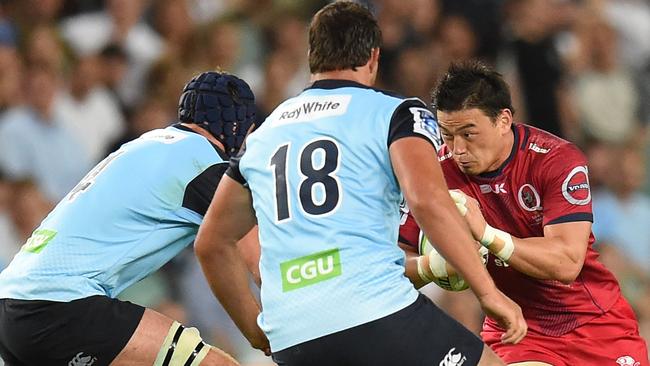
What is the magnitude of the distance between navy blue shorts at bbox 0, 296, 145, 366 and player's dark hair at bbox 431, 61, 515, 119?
159cm

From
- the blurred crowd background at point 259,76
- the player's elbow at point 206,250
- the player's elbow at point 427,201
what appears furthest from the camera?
the blurred crowd background at point 259,76

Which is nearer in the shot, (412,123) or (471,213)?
(412,123)

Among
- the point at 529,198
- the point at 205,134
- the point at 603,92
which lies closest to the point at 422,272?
the point at 529,198

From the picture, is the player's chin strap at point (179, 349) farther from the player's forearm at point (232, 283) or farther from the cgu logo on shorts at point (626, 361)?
the cgu logo on shorts at point (626, 361)

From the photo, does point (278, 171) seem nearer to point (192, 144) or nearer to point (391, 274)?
point (391, 274)

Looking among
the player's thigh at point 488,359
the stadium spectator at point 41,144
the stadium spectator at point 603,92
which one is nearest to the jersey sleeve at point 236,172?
the player's thigh at point 488,359

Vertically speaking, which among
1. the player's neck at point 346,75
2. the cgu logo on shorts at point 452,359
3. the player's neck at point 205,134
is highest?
the player's neck at point 346,75

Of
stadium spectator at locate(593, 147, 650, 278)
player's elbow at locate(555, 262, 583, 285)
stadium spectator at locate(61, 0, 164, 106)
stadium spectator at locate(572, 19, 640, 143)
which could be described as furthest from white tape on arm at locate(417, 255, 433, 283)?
stadium spectator at locate(572, 19, 640, 143)

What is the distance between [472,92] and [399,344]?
4.92 feet

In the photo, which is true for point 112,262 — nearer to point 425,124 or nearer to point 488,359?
point 425,124

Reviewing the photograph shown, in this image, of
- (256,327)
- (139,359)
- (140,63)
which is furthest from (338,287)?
(140,63)

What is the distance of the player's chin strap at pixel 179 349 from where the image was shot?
4859 mm

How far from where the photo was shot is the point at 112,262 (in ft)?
16.0

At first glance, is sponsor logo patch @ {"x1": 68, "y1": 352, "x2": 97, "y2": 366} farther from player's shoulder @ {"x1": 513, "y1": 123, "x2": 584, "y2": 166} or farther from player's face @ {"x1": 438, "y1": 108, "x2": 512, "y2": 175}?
player's shoulder @ {"x1": 513, "y1": 123, "x2": 584, "y2": 166}
